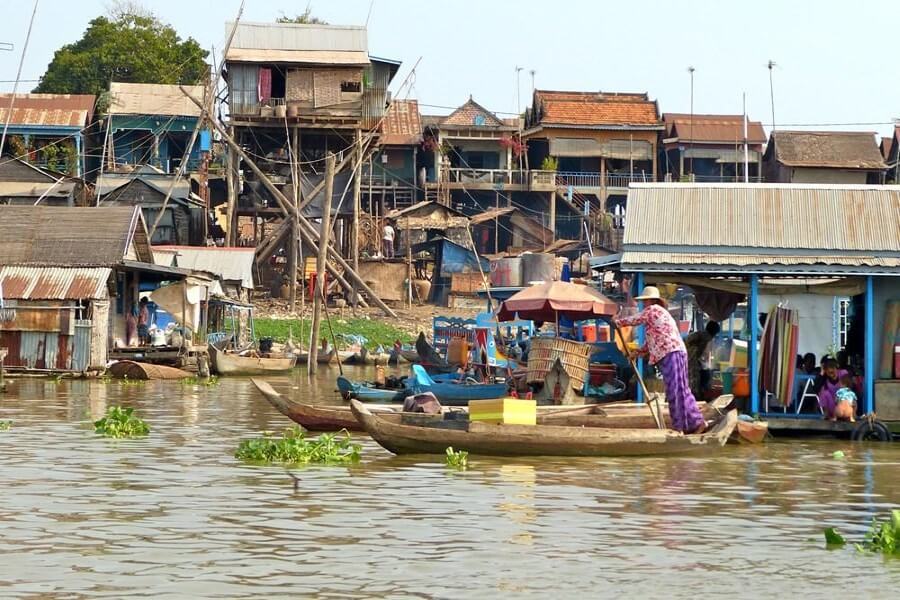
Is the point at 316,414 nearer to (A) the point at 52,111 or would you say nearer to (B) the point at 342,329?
(B) the point at 342,329

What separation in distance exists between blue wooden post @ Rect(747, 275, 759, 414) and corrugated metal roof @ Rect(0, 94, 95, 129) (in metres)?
32.9

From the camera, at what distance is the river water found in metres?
8.14

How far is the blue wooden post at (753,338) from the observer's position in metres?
16.3

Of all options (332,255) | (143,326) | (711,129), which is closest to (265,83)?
(332,255)

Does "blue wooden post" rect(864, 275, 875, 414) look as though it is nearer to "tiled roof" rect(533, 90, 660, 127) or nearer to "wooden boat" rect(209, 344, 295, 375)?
"wooden boat" rect(209, 344, 295, 375)

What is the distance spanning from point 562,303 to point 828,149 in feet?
117

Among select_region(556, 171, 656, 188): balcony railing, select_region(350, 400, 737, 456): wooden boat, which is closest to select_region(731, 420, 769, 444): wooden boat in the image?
select_region(350, 400, 737, 456): wooden boat

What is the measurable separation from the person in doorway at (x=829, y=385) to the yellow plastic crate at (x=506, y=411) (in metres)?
4.25

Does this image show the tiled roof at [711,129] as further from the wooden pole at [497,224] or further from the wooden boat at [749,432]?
the wooden boat at [749,432]

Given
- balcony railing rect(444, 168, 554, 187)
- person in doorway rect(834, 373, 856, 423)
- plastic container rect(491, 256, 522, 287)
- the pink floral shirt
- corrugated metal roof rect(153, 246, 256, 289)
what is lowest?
person in doorway rect(834, 373, 856, 423)

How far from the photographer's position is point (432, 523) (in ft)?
33.3

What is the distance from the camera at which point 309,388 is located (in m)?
26.4

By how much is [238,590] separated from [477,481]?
4915mm

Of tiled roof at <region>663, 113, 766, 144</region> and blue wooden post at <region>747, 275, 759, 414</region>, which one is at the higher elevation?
tiled roof at <region>663, 113, 766, 144</region>
